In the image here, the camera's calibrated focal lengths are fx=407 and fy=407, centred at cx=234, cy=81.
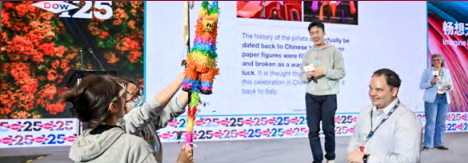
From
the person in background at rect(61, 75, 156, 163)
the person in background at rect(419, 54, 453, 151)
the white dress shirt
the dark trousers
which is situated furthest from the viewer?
the person in background at rect(419, 54, 453, 151)

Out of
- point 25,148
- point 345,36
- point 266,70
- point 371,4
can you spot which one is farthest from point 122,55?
point 371,4

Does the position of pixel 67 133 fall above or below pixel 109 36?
below

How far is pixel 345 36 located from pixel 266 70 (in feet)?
4.73

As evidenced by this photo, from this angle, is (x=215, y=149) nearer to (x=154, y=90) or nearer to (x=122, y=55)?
(x=154, y=90)

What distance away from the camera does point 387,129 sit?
180 cm

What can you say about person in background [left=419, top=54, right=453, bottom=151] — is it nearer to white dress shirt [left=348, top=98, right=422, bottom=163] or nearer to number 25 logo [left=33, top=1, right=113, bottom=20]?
white dress shirt [left=348, top=98, right=422, bottom=163]

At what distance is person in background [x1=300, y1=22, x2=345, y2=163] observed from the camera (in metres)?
3.45

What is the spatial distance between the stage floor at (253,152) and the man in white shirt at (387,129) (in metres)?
2.10

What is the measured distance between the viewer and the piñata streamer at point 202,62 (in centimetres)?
147

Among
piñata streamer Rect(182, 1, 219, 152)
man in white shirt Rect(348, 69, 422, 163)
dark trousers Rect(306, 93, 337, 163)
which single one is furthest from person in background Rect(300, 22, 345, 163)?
piñata streamer Rect(182, 1, 219, 152)

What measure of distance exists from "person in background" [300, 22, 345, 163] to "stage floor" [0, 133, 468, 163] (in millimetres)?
557

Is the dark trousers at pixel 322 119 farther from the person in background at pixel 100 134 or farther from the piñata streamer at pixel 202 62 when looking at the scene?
the person in background at pixel 100 134

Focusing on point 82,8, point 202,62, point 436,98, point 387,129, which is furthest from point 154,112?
point 436,98

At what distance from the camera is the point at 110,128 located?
3.95 ft
